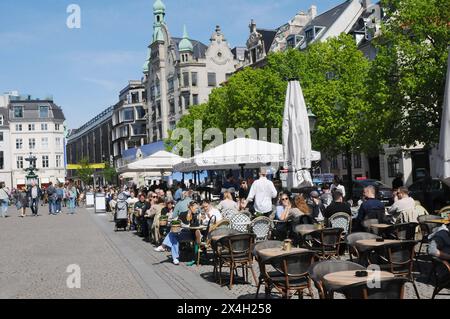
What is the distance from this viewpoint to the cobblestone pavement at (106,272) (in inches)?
368

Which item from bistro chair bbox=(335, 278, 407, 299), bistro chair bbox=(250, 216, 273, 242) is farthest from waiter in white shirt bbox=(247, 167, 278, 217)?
bistro chair bbox=(335, 278, 407, 299)

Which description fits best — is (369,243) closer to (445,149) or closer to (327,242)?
(445,149)

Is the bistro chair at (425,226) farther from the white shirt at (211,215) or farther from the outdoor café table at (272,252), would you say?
the white shirt at (211,215)

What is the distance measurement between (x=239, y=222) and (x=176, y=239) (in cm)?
158

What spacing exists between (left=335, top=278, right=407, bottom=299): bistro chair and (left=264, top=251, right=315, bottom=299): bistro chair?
6.66 feet

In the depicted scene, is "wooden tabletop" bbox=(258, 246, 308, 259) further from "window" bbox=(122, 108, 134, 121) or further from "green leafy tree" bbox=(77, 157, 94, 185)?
"green leafy tree" bbox=(77, 157, 94, 185)

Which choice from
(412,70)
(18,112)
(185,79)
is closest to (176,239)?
(412,70)

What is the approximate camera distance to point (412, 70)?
26688mm

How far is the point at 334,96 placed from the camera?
36.8 m

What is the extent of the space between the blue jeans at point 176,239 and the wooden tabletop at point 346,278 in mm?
6754
